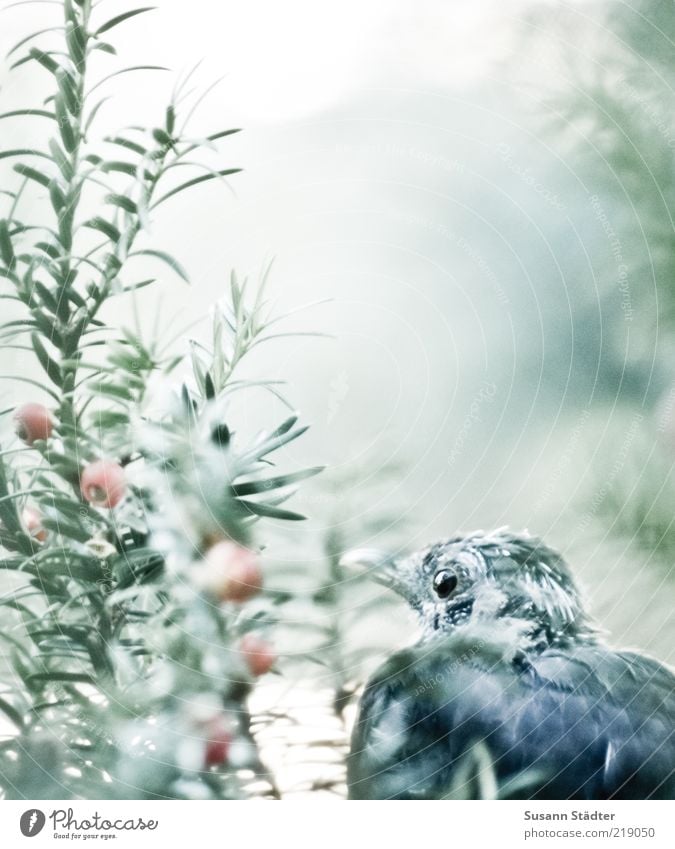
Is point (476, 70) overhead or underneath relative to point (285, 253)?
overhead

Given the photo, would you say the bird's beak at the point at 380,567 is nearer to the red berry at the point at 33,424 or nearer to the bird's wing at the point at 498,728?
the bird's wing at the point at 498,728

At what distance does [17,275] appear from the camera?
0.71 m

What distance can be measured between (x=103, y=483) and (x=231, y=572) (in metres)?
0.10

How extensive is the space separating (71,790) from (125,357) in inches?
11.0

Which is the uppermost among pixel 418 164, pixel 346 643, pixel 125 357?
pixel 418 164

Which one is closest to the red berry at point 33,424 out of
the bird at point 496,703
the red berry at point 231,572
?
the red berry at point 231,572

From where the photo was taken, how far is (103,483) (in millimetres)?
689

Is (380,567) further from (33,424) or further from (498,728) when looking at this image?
(33,424)

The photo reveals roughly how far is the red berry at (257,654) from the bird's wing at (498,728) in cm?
7

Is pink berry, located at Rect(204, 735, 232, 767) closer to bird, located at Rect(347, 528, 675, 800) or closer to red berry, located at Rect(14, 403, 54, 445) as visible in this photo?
bird, located at Rect(347, 528, 675, 800)

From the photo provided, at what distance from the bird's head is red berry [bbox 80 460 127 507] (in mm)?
172

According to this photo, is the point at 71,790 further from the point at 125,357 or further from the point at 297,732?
the point at 125,357

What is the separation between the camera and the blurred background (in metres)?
0.72
